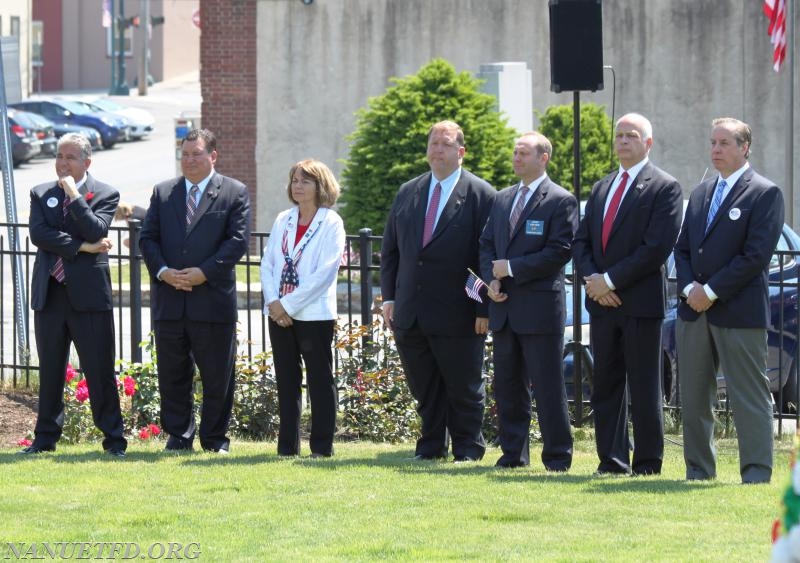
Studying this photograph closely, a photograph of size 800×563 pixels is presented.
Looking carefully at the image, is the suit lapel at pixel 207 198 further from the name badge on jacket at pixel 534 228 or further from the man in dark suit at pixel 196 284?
the name badge on jacket at pixel 534 228

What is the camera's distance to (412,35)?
25906 millimetres

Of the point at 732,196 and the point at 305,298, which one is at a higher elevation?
the point at 732,196

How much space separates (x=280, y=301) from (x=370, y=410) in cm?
175

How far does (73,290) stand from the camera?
378 inches

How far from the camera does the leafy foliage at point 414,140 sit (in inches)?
840

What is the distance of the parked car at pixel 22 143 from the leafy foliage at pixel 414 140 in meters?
21.3

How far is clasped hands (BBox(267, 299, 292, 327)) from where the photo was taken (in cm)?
942

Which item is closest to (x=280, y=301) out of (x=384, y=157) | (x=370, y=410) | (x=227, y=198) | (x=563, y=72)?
(x=227, y=198)

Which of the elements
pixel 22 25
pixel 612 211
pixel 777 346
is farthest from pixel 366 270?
pixel 22 25

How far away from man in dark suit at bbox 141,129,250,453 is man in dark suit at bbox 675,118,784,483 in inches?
119

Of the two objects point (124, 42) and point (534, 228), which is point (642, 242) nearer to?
point (534, 228)

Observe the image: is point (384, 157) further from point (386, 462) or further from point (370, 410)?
point (386, 462)

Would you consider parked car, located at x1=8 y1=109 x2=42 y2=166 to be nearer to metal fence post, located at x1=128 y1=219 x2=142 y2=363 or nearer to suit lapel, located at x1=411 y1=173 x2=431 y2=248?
metal fence post, located at x1=128 y1=219 x2=142 y2=363

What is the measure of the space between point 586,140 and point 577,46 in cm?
1181
